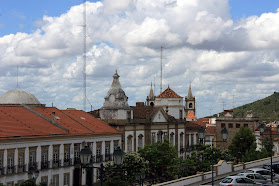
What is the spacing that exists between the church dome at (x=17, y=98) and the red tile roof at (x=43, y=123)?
454 cm

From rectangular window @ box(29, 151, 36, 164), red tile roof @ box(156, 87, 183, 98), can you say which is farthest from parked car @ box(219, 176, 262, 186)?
red tile roof @ box(156, 87, 183, 98)

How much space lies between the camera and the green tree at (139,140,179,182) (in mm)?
60975

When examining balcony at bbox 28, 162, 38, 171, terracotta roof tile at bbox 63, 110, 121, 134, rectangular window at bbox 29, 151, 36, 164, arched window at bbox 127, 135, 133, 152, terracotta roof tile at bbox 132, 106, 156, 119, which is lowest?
balcony at bbox 28, 162, 38, 171

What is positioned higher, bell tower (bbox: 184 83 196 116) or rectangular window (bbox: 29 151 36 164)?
bell tower (bbox: 184 83 196 116)

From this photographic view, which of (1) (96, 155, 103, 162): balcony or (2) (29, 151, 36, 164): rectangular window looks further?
(1) (96, 155, 103, 162): balcony

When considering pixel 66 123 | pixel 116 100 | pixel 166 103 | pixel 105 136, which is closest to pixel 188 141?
pixel 166 103

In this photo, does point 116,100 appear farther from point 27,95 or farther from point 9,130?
point 9,130

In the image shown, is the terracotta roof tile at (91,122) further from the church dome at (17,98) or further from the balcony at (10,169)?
the balcony at (10,169)

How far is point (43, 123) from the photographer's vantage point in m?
59.0

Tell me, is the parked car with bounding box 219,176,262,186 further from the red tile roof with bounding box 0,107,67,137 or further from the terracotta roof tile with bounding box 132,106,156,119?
the terracotta roof tile with bounding box 132,106,156,119

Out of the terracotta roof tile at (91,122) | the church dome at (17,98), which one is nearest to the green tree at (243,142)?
the terracotta roof tile at (91,122)

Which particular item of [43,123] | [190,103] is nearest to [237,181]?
[43,123]

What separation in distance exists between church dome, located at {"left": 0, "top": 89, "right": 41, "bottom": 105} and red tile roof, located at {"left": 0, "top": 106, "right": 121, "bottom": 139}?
14.9 ft

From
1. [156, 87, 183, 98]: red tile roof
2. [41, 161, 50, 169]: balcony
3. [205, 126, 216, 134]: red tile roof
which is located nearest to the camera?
[41, 161, 50, 169]: balcony
